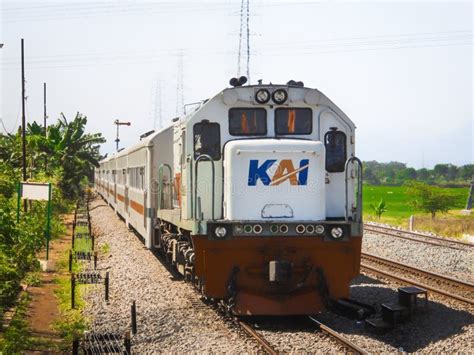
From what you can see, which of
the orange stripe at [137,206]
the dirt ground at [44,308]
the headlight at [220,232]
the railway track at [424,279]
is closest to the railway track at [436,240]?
the railway track at [424,279]

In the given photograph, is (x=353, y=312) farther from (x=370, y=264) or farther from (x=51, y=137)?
(x=51, y=137)

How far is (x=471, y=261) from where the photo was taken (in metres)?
14.6

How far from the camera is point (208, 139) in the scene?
8.73 meters

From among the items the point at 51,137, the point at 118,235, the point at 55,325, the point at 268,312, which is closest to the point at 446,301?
the point at 268,312

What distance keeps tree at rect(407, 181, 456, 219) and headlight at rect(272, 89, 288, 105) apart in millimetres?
26121

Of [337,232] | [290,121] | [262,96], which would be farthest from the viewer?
[290,121]

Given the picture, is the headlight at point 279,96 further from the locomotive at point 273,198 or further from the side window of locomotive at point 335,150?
the side window of locomotive at point 335,150

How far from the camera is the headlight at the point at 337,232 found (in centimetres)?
813

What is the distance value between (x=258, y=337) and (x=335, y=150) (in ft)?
10.5

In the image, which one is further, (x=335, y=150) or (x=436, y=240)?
(x=436, y=240)

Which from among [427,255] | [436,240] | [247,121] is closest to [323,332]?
[247,121]

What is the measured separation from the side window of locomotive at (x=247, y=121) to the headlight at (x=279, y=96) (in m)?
0.25

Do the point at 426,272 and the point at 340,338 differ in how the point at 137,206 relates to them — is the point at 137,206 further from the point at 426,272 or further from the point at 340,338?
the point at 340,338

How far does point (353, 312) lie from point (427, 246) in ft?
31.9
